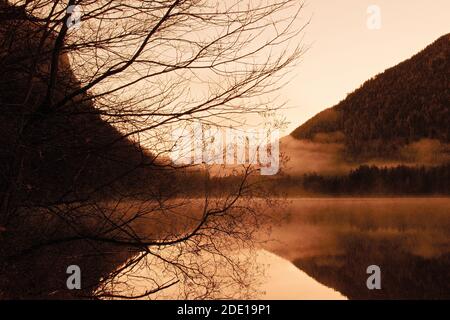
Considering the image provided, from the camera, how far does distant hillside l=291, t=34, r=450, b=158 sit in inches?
3770

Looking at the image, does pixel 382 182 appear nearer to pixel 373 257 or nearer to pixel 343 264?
pixel 373 257

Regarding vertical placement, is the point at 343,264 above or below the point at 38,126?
below

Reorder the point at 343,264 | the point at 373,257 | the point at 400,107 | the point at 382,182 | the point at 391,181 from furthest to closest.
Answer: the point at 400,107 → the point at 391,181 → the point at 382,182 → the point at 373,257 → the point at 343,264

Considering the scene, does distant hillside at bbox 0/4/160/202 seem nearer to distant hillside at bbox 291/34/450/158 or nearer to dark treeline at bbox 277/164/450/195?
dark treeline at bbox 277/164/450/195

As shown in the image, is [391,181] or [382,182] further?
[391,181]

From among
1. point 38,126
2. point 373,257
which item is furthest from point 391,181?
point 38,126

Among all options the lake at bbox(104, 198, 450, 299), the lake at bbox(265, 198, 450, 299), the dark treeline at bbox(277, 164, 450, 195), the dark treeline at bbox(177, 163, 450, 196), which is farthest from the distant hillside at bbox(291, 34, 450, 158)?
the lake at bbox(104, 198, 450, 299)

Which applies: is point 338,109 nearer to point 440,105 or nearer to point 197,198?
point 440,105

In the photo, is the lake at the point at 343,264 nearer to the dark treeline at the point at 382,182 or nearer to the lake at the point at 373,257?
the lake at the point at 373,257

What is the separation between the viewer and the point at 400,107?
344ft

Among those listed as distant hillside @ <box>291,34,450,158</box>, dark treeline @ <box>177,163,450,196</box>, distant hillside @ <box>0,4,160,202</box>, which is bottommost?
dark treeline @ <box>177,163,450,196</box>

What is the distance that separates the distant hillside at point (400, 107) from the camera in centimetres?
9575

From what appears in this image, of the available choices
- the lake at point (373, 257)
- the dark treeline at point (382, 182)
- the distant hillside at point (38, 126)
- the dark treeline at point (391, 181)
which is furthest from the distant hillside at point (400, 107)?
the distant hillside at point (38, 126)

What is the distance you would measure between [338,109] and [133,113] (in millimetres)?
94375
